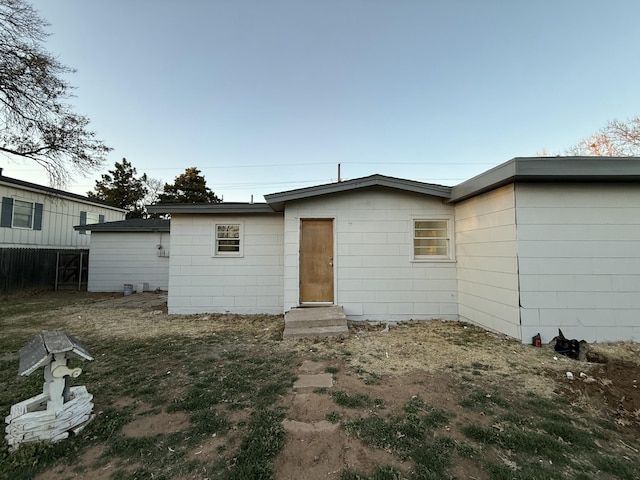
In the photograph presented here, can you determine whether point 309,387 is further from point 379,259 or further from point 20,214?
point 20,214

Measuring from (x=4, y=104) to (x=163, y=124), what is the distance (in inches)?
177

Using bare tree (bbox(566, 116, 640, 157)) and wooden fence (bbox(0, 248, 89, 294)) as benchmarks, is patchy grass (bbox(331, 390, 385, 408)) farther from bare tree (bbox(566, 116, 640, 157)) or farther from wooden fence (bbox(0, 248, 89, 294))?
bare tree (bbox(566, 116, 640, 157))

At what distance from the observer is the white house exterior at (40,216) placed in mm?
11188

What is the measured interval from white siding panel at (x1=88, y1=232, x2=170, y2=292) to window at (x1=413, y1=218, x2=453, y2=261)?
9.91 m

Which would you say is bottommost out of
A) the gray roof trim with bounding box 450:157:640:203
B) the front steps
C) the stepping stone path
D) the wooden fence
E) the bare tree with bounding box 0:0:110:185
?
the stepping stone path

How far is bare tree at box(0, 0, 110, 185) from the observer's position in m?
8.35

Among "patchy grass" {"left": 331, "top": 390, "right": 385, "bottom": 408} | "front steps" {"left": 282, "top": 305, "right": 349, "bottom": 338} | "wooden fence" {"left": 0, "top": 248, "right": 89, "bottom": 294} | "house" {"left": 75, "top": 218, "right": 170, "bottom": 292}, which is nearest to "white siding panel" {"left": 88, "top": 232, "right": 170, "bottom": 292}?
"house" {"left": 75, "top": 218, "right": 170, "bottom": 292}

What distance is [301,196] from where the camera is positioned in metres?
6.06

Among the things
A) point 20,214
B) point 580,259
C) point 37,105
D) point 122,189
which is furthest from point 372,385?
point 122,189

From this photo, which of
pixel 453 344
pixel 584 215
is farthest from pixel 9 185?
pixel 584 215

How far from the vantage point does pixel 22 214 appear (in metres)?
11.8

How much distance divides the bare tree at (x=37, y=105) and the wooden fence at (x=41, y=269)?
3213mm

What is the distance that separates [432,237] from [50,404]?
6.45 meters

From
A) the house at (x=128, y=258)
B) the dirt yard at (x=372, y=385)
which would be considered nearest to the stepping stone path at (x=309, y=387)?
the dirt yard at (x=372, y=385)
